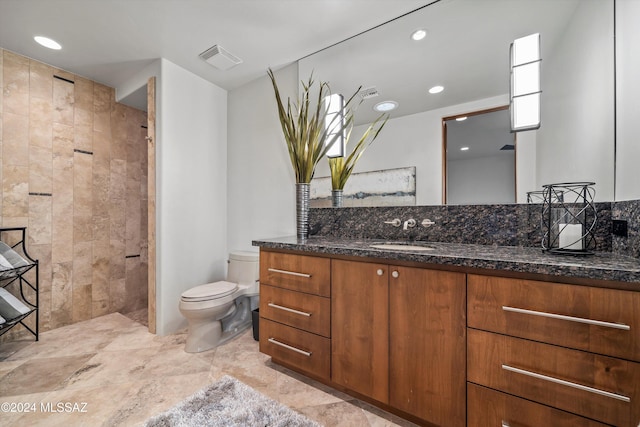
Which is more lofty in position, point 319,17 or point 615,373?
point 319,17

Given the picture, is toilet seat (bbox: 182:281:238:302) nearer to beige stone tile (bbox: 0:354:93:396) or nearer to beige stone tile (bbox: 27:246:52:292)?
beige stone tile (bbox: 0:354:93:396)

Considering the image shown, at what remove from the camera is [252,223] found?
2.62 meters

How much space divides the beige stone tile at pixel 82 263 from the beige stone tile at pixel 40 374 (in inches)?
33.4

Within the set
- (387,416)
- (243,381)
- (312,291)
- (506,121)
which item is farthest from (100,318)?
(506,121)

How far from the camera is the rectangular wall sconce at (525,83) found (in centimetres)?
133

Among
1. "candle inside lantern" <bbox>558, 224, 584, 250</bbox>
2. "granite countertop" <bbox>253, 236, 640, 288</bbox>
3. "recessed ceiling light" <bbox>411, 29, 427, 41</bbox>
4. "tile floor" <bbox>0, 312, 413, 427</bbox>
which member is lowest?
"tile floor" <bbox>0, 312, 413, 427</bbox>

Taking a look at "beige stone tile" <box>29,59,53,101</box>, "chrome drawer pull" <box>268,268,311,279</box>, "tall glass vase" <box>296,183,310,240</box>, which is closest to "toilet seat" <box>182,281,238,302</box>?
"chrome drawer pull" <box>268,268,311,279</box>

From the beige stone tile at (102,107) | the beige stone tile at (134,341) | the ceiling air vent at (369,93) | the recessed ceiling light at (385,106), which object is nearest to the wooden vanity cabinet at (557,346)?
the recessed ceiling light at (385,106)

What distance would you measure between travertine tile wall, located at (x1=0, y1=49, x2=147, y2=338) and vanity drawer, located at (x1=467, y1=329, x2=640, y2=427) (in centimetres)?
332

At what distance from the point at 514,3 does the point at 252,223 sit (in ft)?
8.22

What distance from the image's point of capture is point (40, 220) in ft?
7.45

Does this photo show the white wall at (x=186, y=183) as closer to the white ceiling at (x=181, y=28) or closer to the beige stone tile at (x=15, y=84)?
the white ceiling at (x=181, y=28)

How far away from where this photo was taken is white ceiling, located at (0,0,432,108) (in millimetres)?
1675

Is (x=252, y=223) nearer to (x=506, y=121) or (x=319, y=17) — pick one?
(x=319, y=17)
